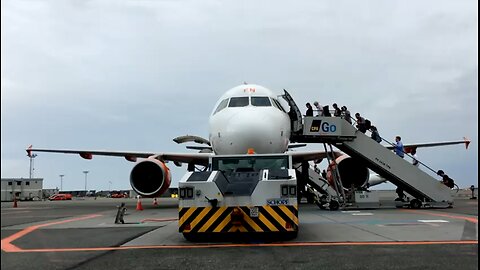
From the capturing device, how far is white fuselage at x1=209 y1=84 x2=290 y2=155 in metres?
14.4

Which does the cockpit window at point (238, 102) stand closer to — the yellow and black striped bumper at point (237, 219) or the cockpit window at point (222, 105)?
the cockpit window at point (222, 105)

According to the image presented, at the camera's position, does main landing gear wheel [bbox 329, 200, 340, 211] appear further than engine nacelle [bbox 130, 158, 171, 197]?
No

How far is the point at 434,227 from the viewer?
33.2 ft

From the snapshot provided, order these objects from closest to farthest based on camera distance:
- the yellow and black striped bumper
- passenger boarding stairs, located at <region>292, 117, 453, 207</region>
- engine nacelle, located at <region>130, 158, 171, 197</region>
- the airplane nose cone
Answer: the yellow and black striped bumper < the airplane nose cone < passenger boarding stairs, located at <region>292, 117, 453, 207</region> < engine nacelle, located at <region>130, 158, 171, 197</region>

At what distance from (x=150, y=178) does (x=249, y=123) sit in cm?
714

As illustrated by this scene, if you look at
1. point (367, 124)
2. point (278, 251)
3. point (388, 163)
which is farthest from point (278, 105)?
point (278, 251)

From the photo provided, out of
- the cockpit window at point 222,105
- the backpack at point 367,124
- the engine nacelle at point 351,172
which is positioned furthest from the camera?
the engine nacelle at point 351,172

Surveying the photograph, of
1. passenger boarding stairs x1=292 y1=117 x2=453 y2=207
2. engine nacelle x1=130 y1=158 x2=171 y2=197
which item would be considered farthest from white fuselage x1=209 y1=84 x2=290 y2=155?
engine nacelle x1=130 y1=158 x2=171 y2=197

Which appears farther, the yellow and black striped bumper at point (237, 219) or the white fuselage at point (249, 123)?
the white fuselage at point (249, 123)

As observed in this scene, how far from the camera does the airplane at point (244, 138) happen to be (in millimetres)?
14484

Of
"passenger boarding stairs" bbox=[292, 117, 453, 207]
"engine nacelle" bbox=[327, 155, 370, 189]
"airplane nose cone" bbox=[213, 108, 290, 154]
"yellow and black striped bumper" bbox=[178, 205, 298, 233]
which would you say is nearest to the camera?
"yellow and black striped bumper" bbox=[178, 205, 298, 233]

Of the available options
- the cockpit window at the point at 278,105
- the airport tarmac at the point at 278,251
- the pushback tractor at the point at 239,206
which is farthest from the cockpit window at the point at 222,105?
the pushback tractor at the point at 239,206

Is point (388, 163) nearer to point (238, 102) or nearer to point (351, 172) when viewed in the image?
point (351, 172)

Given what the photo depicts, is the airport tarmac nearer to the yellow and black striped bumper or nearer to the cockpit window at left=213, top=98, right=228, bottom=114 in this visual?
the yellow and black striped bumper
